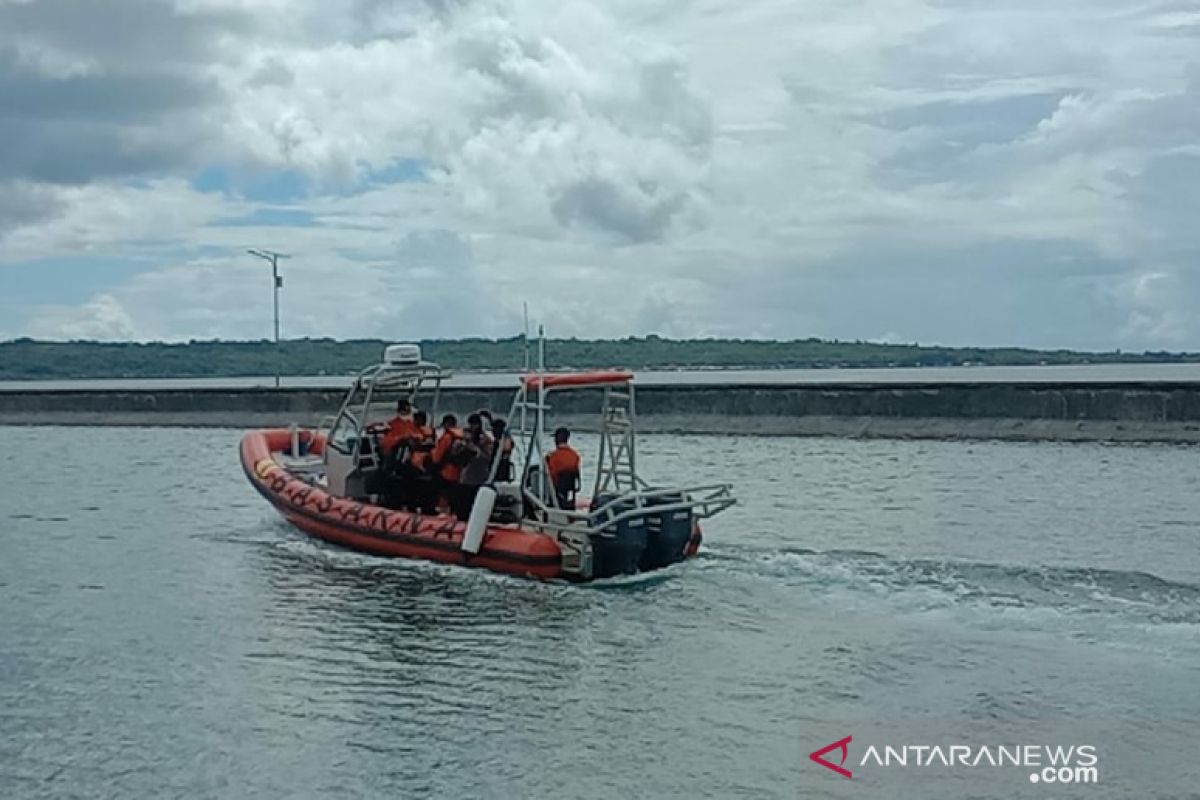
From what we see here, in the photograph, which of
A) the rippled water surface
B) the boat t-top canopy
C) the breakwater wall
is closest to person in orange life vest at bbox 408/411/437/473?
the rippled water surface

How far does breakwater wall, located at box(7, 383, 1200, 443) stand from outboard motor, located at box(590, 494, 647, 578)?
58.9ft

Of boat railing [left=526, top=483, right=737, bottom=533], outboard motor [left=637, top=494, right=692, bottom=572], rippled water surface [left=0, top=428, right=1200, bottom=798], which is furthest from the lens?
outboard motor [left=637, top=494, right=692, bottom=572]

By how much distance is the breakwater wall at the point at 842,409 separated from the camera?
35156mm

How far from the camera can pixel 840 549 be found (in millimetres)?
18062

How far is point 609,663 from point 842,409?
93.2 ft

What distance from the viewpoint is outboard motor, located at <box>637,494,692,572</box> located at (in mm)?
15625

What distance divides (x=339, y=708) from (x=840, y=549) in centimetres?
846

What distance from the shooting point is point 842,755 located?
9633mm

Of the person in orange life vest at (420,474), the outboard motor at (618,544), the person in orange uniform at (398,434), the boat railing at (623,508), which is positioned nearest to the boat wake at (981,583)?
the boat railing at (623,508)

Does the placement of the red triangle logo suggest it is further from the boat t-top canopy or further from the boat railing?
the boat t-top canopy

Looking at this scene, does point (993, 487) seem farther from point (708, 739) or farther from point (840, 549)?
point (708, 739)

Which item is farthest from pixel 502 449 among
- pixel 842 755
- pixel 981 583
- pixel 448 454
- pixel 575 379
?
pixel 842 755

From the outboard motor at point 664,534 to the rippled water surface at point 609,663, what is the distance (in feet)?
0.80

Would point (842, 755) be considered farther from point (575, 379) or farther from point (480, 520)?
point (575, 379)
